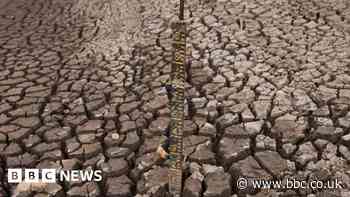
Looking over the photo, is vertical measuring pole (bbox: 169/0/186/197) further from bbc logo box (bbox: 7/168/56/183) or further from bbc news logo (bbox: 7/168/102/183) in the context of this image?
bbc logo box (bbox: 7/168/56/183)

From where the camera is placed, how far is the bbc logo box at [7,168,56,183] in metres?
2.30

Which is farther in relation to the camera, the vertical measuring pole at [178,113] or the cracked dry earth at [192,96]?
the cracked dry earth at [192,96]

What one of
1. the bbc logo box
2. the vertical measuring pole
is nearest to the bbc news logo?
the bbc logo box

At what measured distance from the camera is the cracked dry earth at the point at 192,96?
2.28m

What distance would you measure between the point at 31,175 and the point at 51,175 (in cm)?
12

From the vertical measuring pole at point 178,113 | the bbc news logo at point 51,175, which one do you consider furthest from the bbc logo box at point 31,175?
the vertical measuring pole at point 178,113

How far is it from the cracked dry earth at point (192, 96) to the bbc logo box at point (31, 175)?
0.13 ft

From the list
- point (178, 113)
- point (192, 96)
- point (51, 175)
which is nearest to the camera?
point (178, 113)

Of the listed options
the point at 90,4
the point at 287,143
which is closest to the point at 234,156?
the point at 287,143

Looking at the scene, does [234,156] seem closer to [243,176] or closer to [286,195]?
[243,176]

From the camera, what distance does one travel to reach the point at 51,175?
7.63ft

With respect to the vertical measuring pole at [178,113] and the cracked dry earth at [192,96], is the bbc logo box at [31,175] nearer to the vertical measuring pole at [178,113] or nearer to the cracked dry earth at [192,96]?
the cracked dry earth at [192,96]

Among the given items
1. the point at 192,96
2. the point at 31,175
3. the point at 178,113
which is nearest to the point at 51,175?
the point at 31,175

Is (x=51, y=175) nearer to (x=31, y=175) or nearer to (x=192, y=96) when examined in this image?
(x=31, y=175)
